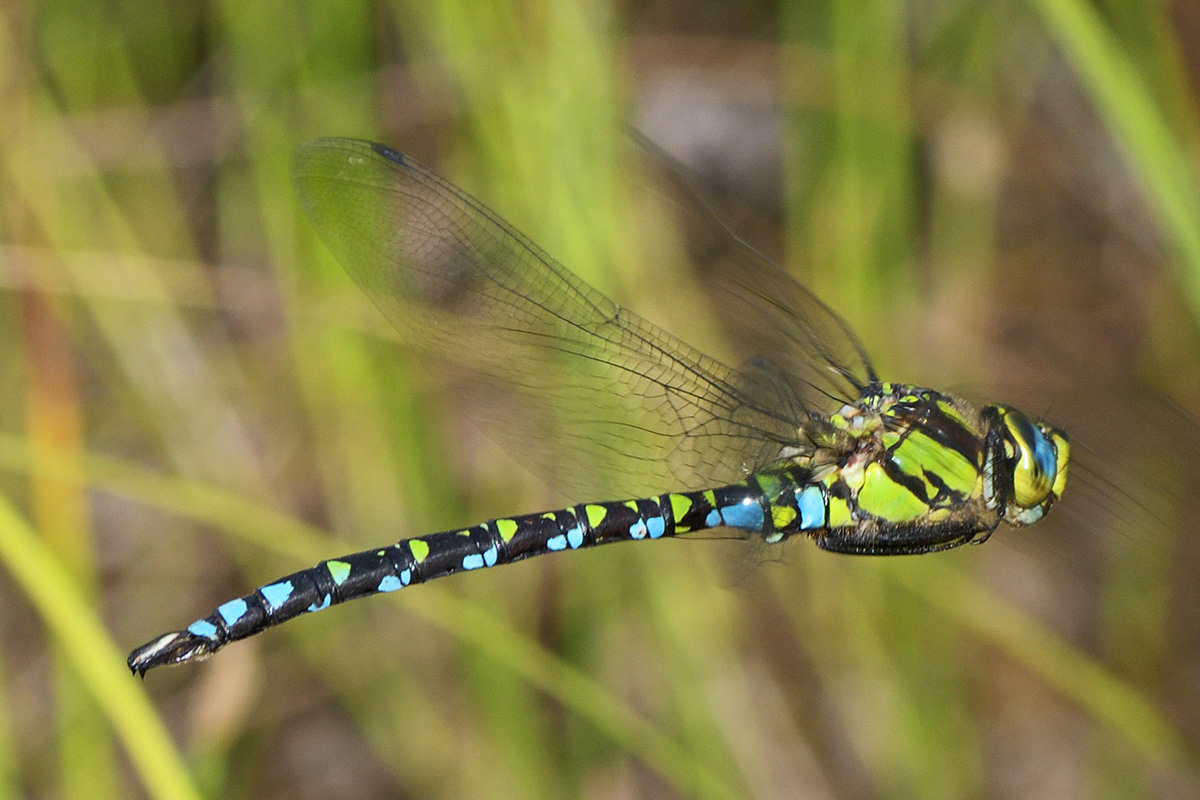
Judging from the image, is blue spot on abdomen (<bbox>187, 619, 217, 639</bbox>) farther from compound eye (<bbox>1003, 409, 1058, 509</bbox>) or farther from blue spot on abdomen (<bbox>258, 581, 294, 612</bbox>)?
compound eye (<bbox>1003, 409, 1058, 509</bbox>)

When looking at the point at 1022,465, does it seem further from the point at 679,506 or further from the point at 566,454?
the point at 566,454

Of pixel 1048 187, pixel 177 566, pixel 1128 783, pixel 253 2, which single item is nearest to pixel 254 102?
pixel 253 2

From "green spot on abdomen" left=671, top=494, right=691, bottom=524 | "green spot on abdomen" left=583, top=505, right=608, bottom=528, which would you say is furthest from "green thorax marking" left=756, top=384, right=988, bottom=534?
"green spot on abdomen" left=583, top=505, right=608, bottom=528

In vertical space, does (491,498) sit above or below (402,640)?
above

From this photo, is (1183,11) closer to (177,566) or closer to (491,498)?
(491,498)

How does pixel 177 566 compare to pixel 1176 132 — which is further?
pixel 177 566

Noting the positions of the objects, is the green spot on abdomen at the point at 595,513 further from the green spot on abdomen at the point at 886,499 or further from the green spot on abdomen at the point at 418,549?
the green spot on abdomen at the point at 886,499

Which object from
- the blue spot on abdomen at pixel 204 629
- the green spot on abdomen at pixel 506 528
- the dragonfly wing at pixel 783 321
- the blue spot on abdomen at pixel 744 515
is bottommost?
the blue spot on abdomen at pixel 204 629

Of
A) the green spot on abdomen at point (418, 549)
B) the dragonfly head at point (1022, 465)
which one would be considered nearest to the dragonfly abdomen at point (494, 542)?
the green spot on abdomen at point (418, 549)
